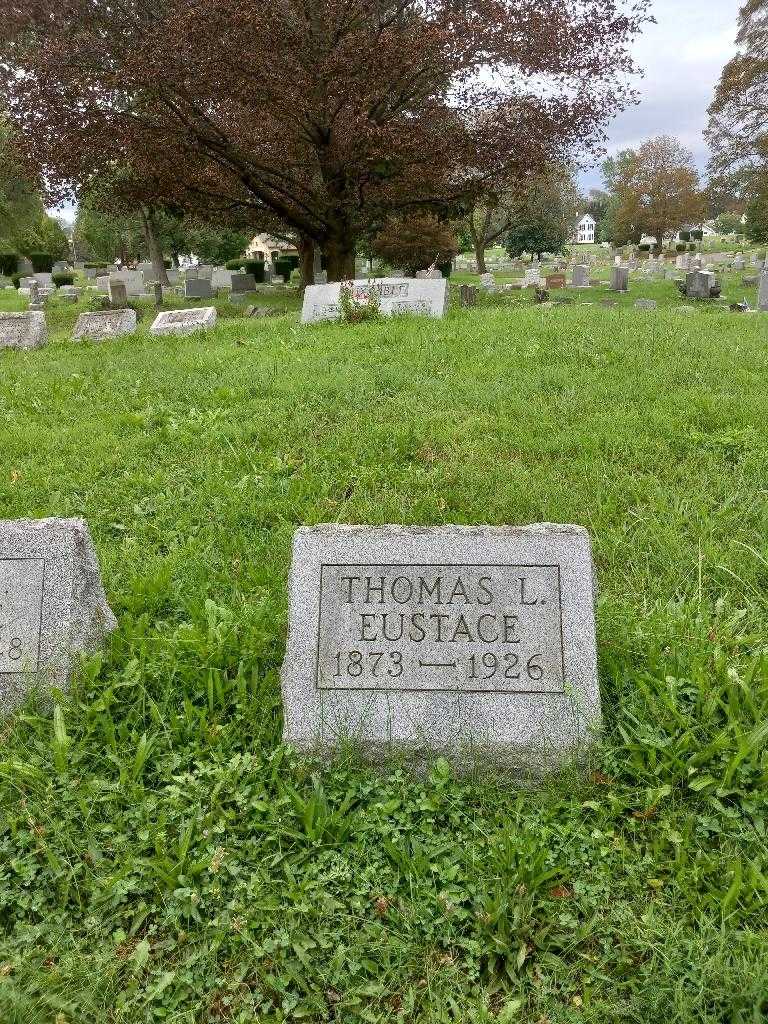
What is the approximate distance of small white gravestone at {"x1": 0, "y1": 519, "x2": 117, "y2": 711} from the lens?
263 cm

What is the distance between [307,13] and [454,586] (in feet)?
49.4

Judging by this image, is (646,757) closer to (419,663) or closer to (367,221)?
(419,663)

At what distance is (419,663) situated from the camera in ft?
8.07

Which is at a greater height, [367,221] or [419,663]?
[367,221]

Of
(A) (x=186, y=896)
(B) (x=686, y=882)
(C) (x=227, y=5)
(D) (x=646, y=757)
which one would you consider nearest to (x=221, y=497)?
(A) (x=186, y=896)

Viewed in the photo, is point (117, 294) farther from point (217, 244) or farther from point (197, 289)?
point (217, 244)

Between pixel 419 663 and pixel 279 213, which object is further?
pixel 279 213

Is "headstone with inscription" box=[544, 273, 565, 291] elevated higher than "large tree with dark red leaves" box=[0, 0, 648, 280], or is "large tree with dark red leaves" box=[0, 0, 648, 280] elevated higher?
"large tree with dark red leaves" box=[0, 0, 648, 280]

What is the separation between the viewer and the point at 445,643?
248 cm

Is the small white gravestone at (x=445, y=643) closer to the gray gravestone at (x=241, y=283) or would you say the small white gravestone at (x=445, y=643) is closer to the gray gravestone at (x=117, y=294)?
the gray gravestone at (x=117, y=294)

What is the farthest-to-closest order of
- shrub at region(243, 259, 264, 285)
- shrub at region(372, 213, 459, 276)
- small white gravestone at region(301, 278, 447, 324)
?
shrub at region(243, 259, 264, 285) → shrub at region(372, 213, 459, 276) → small white gravestone at region(301, 278, 447, 324)

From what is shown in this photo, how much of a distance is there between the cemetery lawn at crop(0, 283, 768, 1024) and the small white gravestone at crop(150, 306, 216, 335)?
678 cm

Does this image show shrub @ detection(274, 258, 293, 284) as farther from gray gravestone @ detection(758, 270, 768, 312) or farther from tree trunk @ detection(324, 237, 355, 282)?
gray gravestone @ detection(758, 270, 768, 312)

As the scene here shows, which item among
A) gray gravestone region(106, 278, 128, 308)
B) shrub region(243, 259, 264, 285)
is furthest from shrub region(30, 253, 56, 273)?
gray gravestone region(106, 278, 128, 308)
